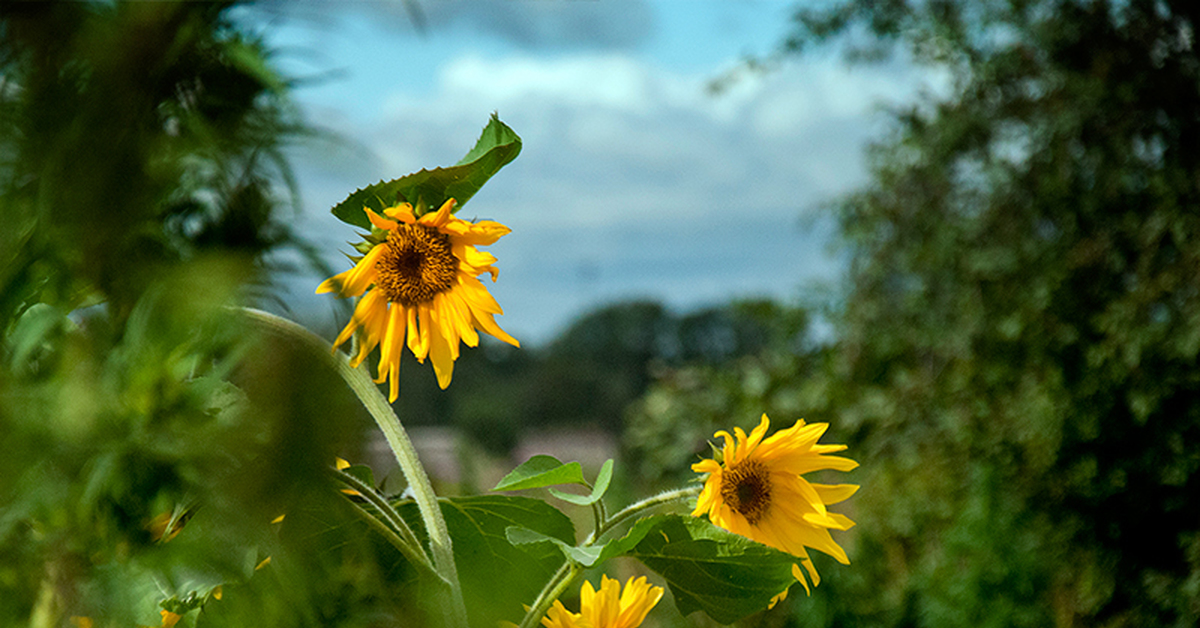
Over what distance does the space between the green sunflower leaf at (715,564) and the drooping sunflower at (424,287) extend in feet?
0.42

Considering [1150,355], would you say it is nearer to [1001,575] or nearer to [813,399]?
[1001,575]

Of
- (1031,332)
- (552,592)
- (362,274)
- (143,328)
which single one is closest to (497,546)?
(552,592)

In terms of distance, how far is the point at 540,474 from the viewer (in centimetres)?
50

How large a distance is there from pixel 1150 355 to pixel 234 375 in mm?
2454

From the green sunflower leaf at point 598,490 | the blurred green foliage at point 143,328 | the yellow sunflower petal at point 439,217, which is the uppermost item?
the yellow sunflower petal at point 439,217

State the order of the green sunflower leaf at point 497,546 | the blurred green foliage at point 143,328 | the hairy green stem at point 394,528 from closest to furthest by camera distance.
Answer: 1. the blurred green foliage at point 143,328
2. the hairy green stem at point 394,528
3. the green sunflower leaf at point 497,546

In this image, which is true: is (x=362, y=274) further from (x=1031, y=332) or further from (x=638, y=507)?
(x=1031, y=332)

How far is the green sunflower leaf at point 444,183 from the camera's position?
18.9 inches

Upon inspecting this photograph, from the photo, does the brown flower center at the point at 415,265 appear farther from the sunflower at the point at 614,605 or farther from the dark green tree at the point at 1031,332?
the dark green tree at the point at 1031,332

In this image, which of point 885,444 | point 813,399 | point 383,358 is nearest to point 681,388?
point 813,399

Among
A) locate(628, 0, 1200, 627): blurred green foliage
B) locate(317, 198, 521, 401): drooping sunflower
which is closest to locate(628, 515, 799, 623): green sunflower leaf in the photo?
locate(317, 198, 521, 401): drooping sunflower

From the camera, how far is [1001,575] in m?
2.35

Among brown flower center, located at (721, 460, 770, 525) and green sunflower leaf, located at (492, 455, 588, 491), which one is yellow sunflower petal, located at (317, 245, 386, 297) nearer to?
green sunflower leaf, located at (492, 455, 588, 491)

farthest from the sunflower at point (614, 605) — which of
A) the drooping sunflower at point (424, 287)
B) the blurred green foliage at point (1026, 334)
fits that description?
the blurred green foliage at point (1026, 334)
